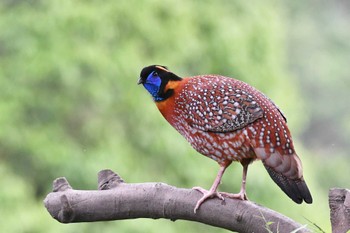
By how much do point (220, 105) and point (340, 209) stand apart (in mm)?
855

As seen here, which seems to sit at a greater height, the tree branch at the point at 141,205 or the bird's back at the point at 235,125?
the bird's back at the point at 235,125

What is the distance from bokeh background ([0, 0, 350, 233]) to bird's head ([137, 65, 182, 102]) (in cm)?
591

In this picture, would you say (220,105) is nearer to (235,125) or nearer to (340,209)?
(235,125)

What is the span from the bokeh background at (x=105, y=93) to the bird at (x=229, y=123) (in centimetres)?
598

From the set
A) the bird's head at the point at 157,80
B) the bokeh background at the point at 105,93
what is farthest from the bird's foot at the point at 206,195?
the bokeh background at the point at 105,93

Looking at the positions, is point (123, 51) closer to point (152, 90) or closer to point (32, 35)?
point (32, 35)

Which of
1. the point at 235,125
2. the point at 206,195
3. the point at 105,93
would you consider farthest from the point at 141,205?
the point at 105,93

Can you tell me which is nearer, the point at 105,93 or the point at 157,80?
the point at 157,80

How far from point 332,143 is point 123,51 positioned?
16.3 meters

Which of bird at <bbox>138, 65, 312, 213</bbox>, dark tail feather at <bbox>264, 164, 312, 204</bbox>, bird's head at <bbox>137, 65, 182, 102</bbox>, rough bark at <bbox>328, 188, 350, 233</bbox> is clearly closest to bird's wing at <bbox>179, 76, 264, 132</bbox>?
bird at <bbox>138, 65, 312, 213</bbox>

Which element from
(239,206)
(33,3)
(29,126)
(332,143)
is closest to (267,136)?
(239,206)

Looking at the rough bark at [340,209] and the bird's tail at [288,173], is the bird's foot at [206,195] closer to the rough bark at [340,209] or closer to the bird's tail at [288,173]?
the bird's tail at [288,173]

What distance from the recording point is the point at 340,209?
146 inches

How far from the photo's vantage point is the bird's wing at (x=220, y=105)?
422 cm
